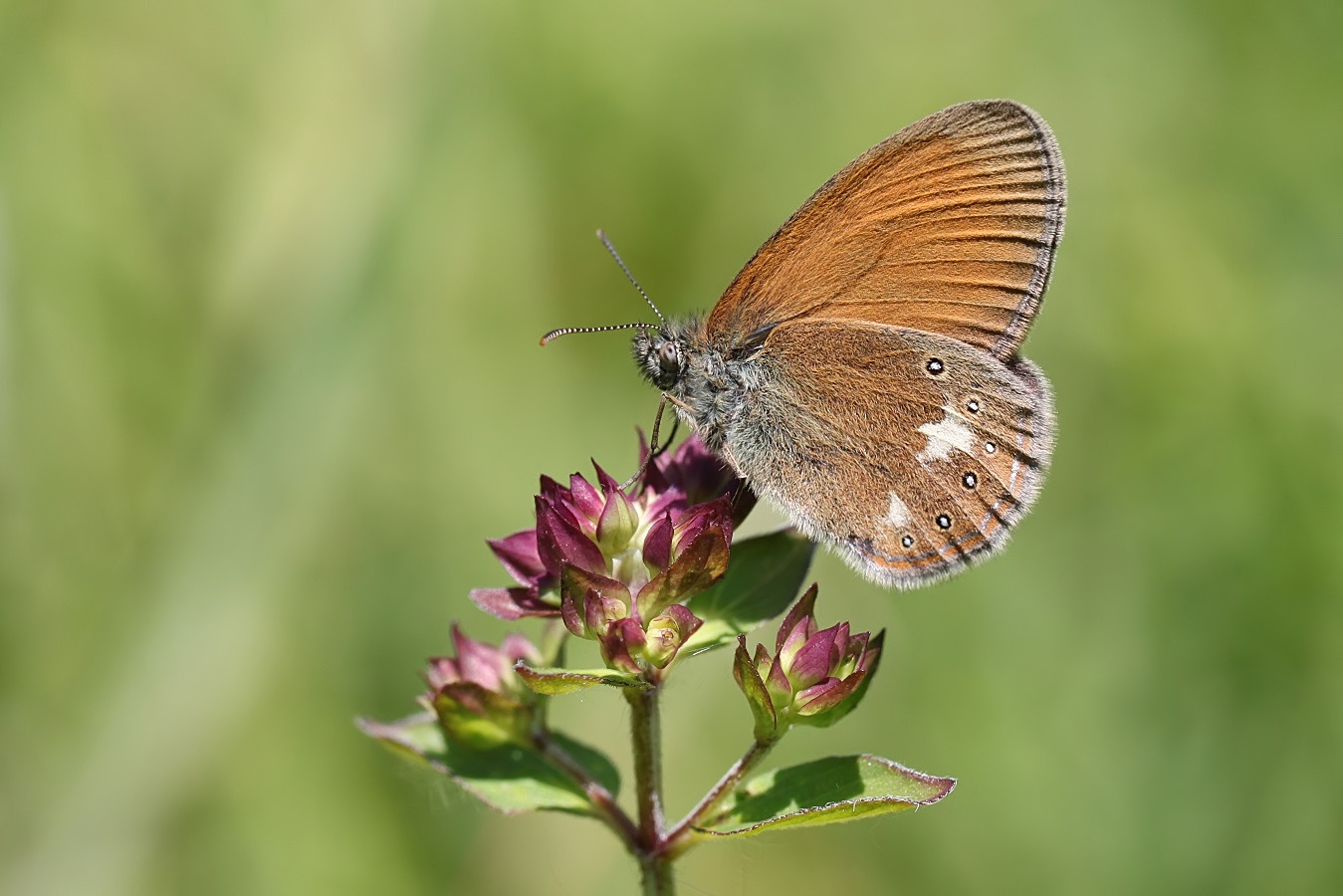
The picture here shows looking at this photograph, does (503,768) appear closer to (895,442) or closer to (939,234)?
(895,442)

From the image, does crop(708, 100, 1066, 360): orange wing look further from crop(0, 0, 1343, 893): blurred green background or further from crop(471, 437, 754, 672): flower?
crop(0, 0, 1343, 893): blurred green background

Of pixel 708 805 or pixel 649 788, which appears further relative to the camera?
pixel 708 805

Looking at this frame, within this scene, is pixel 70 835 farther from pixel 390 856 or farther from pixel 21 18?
pixel 21 18

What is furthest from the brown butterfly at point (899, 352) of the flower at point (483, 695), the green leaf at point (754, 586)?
the flower at point (483, 695)

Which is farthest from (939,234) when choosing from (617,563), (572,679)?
(572,679)

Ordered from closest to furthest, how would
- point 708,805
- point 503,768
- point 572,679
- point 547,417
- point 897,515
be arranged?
point 572,679
point 708,805
point 503,768
point 897,515
point 547,417

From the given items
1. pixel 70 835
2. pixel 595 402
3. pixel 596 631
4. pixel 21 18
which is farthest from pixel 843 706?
pixel 21 18
